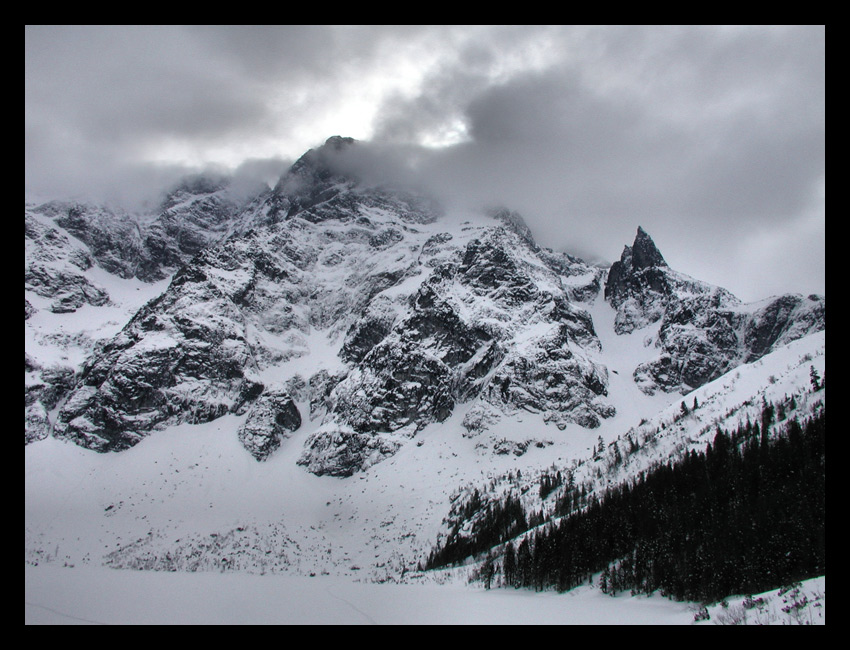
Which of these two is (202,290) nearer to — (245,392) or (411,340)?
(245,392)

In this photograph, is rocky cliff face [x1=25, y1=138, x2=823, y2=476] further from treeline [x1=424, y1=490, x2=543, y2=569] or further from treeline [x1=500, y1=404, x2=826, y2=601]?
treeline [x1=500, y1=404, x2=826, y2=601]

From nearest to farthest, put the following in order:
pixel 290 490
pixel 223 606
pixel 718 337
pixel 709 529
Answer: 1. pixel 223 606
2. pixel 709 529
3. pixel 290 490
4. pixel 718 337

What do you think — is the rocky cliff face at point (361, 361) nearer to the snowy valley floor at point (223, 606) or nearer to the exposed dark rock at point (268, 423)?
the exposed dark rock at point (268, 423)

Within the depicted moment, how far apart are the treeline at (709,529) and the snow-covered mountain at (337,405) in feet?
66.8

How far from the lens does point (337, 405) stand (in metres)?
150

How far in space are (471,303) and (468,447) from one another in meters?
66.1

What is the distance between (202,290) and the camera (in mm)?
183000

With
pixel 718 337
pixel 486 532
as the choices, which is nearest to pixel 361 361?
pixel 486 532

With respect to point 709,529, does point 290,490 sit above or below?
below

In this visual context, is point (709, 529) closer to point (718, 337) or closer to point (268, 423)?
point (268, 423)

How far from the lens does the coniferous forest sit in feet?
98.3

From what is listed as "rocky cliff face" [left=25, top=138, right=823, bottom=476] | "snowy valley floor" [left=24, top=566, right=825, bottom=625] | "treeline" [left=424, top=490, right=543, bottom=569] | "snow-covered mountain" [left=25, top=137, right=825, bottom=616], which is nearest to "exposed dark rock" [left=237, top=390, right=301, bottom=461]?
"rocky cliff face" [left=25, top=138, right=823, bottom=476]
